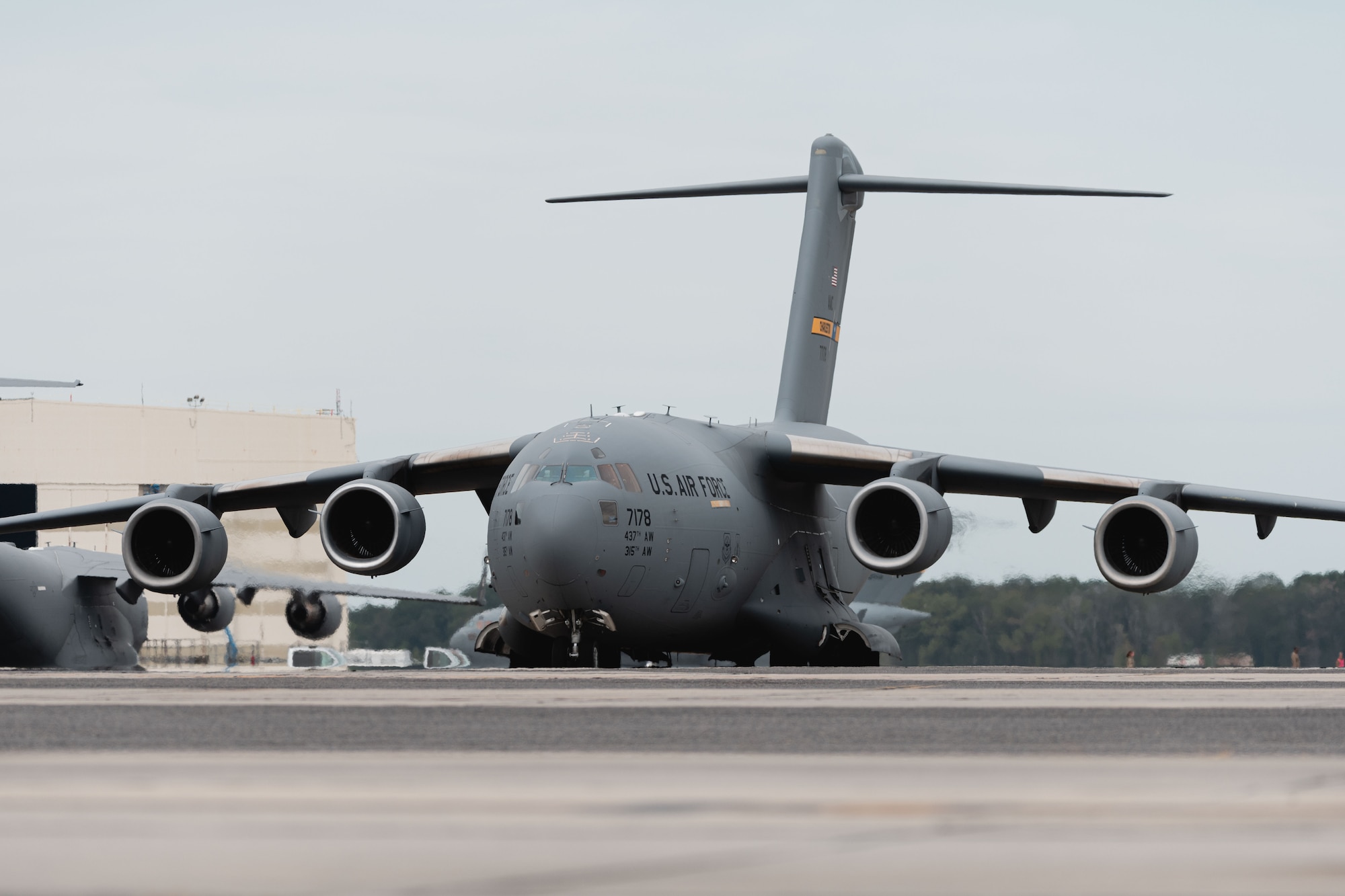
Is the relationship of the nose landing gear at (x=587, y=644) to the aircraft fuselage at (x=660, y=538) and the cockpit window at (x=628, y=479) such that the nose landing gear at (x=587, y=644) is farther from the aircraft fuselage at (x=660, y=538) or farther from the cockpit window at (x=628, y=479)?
the cockpit window at (x=628, y=479)

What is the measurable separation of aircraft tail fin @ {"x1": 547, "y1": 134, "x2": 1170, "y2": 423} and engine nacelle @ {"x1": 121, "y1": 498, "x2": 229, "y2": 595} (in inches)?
282

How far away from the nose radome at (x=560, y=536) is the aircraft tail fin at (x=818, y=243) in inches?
255

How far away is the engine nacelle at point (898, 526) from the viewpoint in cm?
1808

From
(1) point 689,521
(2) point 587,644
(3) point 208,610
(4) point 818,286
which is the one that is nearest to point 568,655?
(2) point 587,644

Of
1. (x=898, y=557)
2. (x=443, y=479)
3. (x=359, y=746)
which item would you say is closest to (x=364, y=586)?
(x=443, y=479)

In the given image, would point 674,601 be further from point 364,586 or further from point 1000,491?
point 364,586

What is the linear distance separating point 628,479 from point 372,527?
341cm

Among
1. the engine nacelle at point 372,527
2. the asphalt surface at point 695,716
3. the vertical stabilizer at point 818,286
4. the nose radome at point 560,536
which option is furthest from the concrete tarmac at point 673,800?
the vertical stabilizer at point 818,286

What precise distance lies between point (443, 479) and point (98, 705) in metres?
13.6

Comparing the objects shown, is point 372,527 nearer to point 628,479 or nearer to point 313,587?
point 628,479

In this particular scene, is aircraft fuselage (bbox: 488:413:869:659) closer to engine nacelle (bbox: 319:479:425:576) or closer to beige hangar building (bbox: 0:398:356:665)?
engine nacelle (bbox: 319:479:425:576)

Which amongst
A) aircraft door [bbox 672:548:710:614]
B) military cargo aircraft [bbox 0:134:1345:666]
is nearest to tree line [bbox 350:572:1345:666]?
military cargo aircraft [bbox 0:134:1345:666]

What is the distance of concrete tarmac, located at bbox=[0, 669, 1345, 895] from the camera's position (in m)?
3.10

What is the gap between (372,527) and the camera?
67.4 ft
